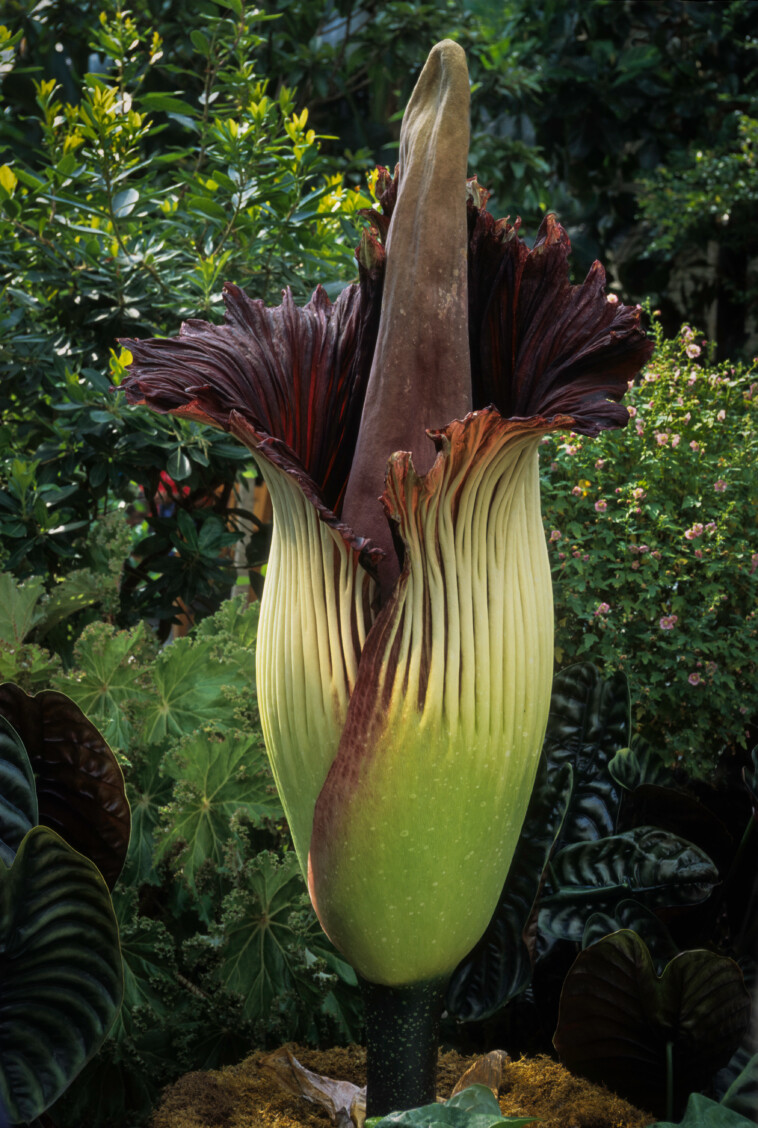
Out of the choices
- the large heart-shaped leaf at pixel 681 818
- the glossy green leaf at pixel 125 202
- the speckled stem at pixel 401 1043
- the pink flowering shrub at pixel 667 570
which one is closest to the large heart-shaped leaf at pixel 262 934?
the speckled stem at pixel 401 1043

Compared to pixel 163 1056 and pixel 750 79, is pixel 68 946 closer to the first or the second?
pixel 163 1056

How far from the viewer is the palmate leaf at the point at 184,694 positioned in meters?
1.11

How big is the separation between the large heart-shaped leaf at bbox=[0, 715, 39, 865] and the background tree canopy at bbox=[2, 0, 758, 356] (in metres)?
2.06

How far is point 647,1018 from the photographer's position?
2.55ft

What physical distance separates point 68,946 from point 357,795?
24cm

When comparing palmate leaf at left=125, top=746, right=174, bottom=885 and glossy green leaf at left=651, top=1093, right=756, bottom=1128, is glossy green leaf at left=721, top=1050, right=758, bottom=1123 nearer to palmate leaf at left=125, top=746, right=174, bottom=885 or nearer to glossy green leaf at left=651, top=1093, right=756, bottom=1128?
glossy green leaf at left=651, top=1093, right=756, bottom=1128

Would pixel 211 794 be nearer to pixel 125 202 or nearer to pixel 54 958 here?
pixel 54 958

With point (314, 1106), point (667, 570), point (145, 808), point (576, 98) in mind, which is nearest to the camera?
point (314, 1106)

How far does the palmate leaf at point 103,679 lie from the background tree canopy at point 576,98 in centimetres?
176

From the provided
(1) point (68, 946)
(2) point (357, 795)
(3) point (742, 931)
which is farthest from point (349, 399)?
(3) point (742, 931)

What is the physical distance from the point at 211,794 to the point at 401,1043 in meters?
0.36

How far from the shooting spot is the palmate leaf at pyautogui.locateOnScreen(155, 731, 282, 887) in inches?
38.1

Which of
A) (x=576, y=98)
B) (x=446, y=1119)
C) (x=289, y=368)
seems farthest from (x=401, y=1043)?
(x=576, y=98)

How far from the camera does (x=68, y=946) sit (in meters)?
0.68
